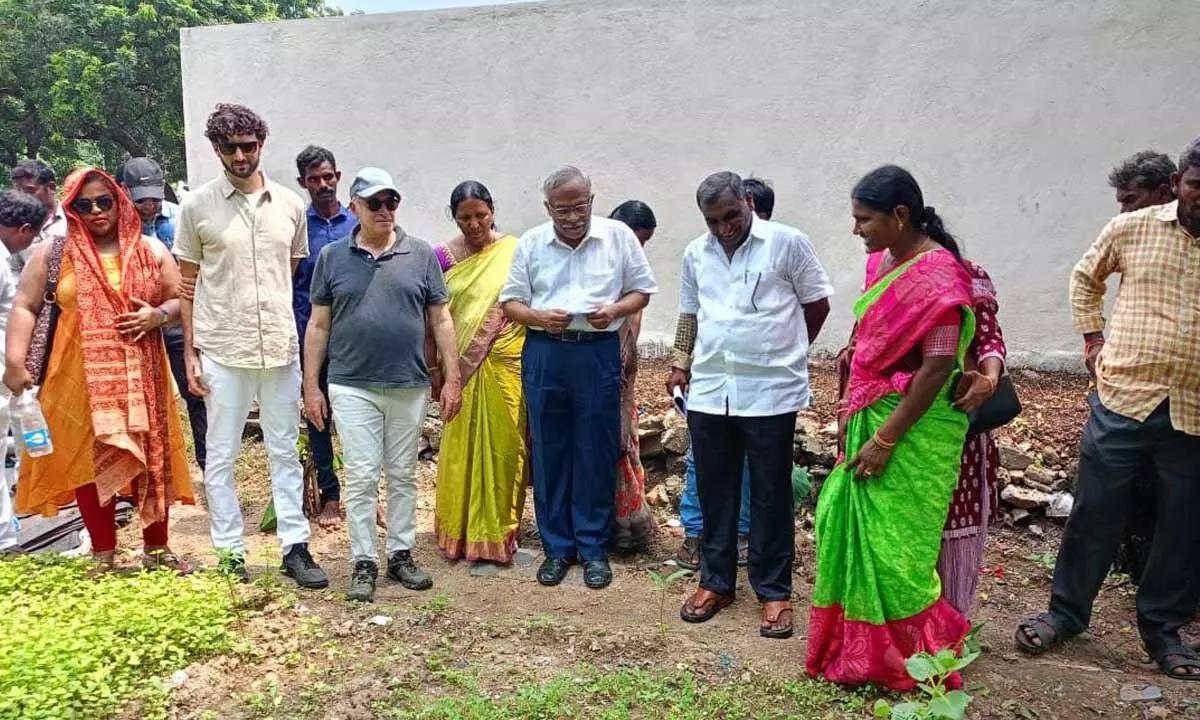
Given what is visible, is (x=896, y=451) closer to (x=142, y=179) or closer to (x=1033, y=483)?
(x=1033, y=483)

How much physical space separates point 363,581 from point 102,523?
4.17 feet

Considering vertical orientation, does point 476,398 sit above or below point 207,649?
above

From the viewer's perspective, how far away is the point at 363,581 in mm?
3982

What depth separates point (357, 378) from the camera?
12.6ft

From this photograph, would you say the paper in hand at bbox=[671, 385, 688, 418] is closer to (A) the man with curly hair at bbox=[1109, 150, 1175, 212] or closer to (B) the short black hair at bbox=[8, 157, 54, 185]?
(A) the man with curly hair at bbox=[1109, 150, 1175, 212]

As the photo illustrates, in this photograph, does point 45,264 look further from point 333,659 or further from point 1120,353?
point 1120,353

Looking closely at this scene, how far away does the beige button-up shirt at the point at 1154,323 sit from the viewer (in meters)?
3.17

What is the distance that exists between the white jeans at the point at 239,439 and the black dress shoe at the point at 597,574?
1348 millimetres

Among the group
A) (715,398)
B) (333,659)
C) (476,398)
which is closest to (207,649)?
(333,659)

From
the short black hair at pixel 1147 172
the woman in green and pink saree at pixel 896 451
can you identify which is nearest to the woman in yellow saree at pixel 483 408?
the woman in green and pink saree at pixel 896 451

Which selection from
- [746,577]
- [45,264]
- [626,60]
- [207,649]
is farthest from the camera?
[626,60]

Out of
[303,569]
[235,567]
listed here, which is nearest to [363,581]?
[303,569]

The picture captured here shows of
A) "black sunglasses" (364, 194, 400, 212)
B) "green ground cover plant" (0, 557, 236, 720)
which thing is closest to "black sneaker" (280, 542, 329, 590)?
"green ground cover plant" (0, 557, 236, 720)

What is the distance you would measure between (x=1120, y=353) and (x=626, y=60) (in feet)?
16.6
